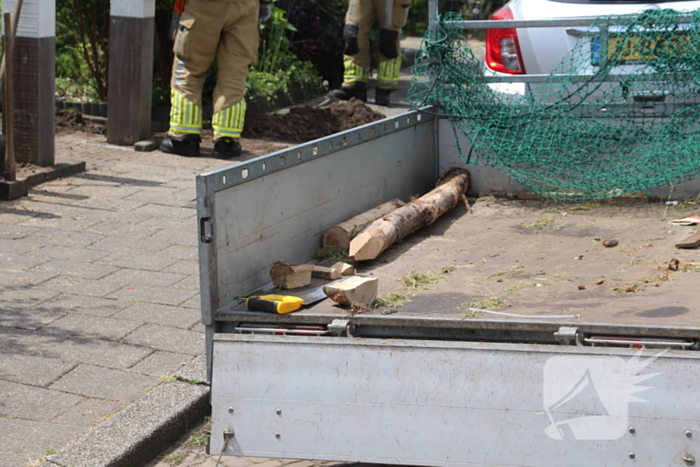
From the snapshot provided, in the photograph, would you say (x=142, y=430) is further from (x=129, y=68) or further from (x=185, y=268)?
(x=129, y=68)

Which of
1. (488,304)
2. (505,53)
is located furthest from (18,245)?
(488,304)

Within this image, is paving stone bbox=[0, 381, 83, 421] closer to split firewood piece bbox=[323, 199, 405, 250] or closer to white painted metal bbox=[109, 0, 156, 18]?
split firewood piece bbox=[323, 199, 405, 250]

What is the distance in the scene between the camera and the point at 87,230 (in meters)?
6.12

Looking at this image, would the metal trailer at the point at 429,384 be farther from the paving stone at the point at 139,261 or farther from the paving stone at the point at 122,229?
the paving stone at the point at 122,229

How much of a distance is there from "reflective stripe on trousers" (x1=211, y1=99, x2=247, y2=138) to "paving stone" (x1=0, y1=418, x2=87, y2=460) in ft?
16.8

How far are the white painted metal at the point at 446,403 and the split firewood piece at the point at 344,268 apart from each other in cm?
86

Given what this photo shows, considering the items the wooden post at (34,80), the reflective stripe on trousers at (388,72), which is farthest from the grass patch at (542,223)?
the reflective stripe on trousers at (388,72)

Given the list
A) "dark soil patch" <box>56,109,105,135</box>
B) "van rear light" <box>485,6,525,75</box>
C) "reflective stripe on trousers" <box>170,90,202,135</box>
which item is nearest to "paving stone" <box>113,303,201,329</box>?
"van rear light" <box>485,6,525,75</box>

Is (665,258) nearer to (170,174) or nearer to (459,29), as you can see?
(459,29)

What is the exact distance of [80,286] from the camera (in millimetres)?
5039

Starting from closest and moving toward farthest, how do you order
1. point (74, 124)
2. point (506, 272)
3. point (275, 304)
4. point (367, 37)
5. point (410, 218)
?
point (275, 304)
point (506, 272)
point (410, 218)
point (74, 124)
point (367, 37)

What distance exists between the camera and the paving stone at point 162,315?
4.61m

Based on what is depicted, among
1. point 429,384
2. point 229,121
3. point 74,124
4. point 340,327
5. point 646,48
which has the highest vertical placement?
point 646,48

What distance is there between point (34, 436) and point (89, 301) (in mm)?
1465
